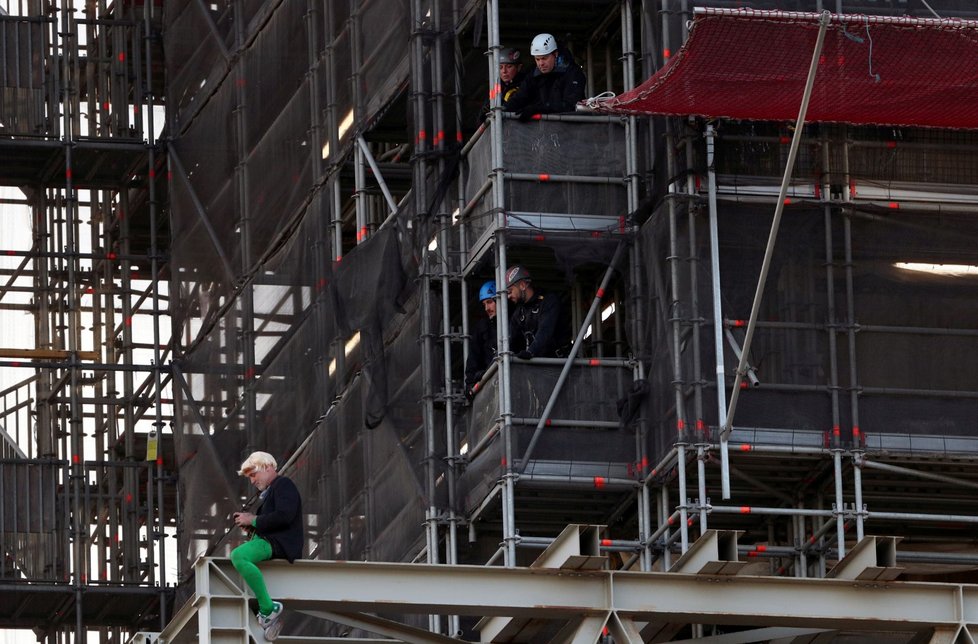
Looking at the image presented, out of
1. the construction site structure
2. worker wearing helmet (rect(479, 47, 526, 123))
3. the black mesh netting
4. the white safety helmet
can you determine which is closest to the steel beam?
the construction site structure

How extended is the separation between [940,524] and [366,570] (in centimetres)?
814

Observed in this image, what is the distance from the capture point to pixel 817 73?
32.5m

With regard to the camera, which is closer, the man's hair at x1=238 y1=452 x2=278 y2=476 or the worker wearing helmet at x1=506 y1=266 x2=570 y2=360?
the man's hair at x1=238 y1=452 x2=278 y2=476

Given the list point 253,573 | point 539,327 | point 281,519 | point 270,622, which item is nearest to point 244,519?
point 281,519

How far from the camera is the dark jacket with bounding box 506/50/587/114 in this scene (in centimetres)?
3409

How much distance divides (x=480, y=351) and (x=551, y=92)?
110 inches

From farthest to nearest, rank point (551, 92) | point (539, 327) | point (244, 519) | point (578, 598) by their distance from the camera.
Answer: point (551, 92) → point (539, 327) → point (578, 598) → point (244, 519)

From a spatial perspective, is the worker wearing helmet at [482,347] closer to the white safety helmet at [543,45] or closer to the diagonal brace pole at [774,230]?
the white safety helmet at [543,45]

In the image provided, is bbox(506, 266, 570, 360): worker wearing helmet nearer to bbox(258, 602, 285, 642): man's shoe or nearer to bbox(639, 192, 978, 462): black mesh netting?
bbox(639, 192, 978, 462): black mesh netting

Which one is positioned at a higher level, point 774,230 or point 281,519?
point 774,230

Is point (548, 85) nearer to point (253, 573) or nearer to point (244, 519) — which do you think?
point (244, 519)

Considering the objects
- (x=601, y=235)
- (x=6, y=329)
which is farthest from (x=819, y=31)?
(x=6, y=329)

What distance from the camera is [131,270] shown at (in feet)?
179

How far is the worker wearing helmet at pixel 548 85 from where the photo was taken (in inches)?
1344
